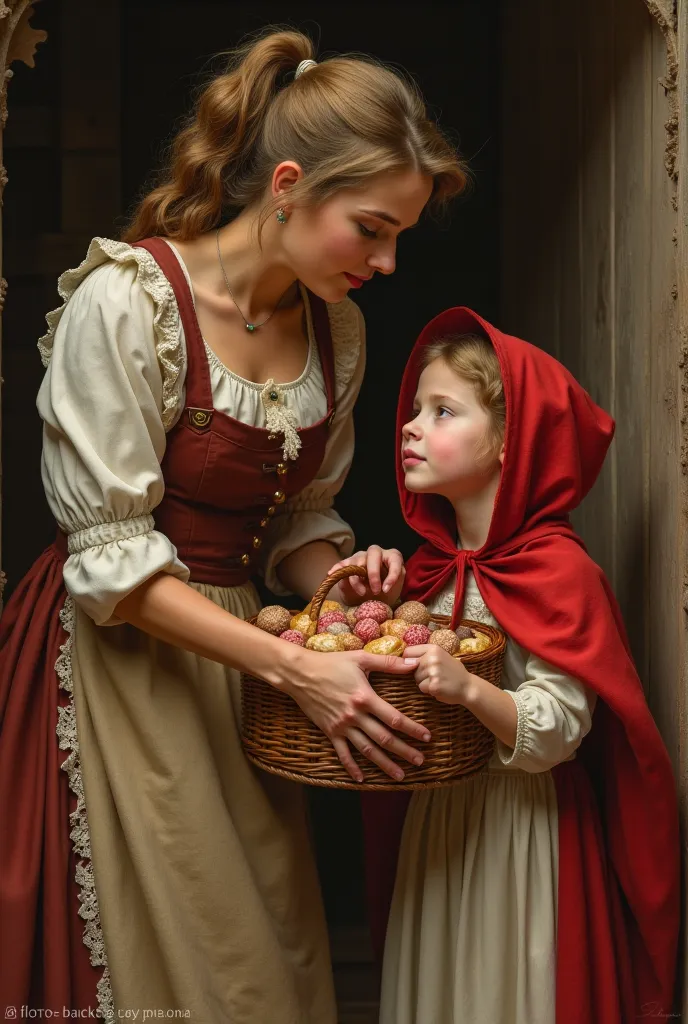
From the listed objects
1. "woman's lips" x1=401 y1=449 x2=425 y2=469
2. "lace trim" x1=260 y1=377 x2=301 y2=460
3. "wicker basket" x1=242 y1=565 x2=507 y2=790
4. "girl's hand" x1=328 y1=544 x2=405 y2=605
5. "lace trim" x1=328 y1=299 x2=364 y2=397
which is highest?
"lace trim" x1=328 y1=299 x2=364 y2=397

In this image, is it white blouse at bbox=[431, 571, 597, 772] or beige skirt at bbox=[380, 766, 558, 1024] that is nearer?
white blouse at bbox=[431, 571, 597, 772]

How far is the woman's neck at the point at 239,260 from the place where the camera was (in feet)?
6.43

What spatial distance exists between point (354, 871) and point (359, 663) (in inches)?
73.5

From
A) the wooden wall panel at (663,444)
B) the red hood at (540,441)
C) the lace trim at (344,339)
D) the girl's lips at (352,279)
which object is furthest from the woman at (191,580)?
the wooden wall panel at (663,444)

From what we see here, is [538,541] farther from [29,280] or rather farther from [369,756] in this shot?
[29,280]

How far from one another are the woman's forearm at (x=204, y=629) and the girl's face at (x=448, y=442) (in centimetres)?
43

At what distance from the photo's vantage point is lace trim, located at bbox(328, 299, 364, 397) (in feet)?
7.15

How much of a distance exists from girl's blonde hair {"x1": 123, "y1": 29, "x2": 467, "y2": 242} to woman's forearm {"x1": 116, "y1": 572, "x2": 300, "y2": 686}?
0.61m

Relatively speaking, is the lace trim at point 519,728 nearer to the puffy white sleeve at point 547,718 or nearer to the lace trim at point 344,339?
the puffy white sleeve at point 547,718

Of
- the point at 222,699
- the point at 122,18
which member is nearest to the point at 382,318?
the point at 122,18

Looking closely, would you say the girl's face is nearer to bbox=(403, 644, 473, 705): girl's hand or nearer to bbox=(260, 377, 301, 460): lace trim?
bbox=(260, 377, 301, 460): lace trim

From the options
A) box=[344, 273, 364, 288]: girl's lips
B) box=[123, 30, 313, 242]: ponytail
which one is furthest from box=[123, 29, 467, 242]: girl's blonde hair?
box=[344, 273, 364, 288]: girl's lips

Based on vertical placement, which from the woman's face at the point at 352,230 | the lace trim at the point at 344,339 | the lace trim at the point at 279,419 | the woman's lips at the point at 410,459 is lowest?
the woman's lips at the point at 410,459

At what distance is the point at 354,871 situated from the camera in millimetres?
3367
